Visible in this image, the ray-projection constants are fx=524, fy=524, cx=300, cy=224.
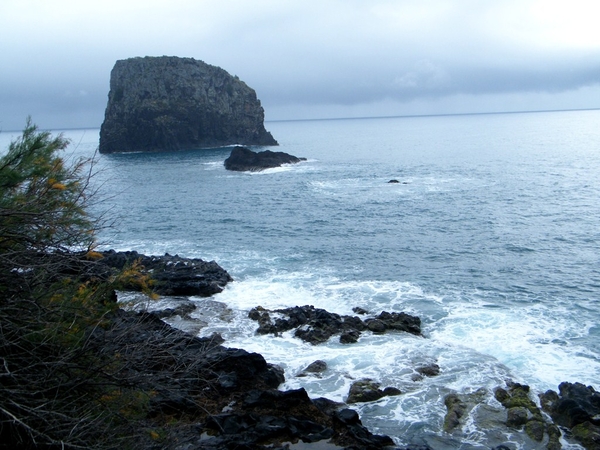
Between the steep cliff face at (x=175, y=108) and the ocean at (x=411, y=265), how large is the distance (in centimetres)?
4873

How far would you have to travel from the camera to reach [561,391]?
57.9ft

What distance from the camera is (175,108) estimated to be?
119875 mm

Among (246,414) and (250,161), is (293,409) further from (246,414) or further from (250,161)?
(250,161)

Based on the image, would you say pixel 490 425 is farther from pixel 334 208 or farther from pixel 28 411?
pixel 334 208

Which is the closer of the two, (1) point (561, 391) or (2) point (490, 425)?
(2) point (490, 425)

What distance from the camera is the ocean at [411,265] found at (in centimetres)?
1922

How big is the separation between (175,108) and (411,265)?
3871 inches

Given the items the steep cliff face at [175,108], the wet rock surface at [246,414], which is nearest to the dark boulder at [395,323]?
the wet rock surface at [246,414]

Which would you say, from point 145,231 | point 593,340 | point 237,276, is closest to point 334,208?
point 145,231

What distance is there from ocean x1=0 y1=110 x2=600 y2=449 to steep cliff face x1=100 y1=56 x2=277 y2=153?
48.7m

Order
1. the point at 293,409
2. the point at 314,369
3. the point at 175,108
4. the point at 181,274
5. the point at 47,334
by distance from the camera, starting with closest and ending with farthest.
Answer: the point at 47,334, the point at 293,409, the point at 314,369, the point at 181,274, the point at 175,108

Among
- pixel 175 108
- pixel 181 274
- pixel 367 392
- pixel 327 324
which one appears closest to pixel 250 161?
pixel 175 108

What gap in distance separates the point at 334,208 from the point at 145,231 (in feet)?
59.2

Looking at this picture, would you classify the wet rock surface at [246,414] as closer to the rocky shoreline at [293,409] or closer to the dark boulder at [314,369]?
the rocky shoreline at [293,409]
